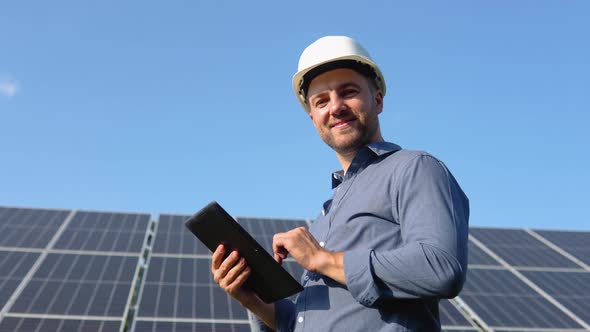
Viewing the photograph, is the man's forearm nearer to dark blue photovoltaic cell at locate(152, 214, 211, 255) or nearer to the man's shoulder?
the man's shoulder

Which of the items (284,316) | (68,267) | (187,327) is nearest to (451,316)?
(187,327)

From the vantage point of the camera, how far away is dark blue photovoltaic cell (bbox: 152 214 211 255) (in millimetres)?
12711

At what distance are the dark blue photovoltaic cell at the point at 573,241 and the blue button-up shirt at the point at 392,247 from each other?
13832 millimetres

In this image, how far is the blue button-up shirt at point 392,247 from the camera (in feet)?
6.44

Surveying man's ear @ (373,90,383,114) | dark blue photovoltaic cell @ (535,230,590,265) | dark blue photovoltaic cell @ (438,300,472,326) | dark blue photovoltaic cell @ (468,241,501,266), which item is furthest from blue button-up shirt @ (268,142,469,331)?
dark blue photovoltaic cell @ (535,230,590,265)

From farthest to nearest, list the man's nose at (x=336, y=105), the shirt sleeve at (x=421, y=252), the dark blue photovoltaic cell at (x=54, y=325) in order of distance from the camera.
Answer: the dark blue photovoltaic cell at (x=54, y=325)
the man's nose at (x=336, y=105)
the shirt sleeve at (x=421, y=252)

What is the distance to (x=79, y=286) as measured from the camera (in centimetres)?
1075

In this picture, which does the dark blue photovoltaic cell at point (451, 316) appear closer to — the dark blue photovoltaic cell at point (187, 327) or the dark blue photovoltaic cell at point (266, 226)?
the dark blue photovoltaic cell at point (187, 327)

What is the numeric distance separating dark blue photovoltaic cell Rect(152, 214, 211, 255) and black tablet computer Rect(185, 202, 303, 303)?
34.2ft

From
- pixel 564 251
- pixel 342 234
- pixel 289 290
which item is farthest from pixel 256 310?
pixel 564 251

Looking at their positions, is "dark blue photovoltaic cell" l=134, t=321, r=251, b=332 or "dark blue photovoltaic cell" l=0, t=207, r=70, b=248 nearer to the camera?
"dark blue photovoltaic cell" l=134, t=321, r=251, b=332

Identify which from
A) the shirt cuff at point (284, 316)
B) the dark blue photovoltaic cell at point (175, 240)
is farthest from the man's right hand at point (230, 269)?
the dark blue photovoltaic cell at point (175, 240)

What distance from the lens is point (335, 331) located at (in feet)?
7.08

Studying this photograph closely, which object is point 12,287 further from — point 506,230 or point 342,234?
point 506,230
